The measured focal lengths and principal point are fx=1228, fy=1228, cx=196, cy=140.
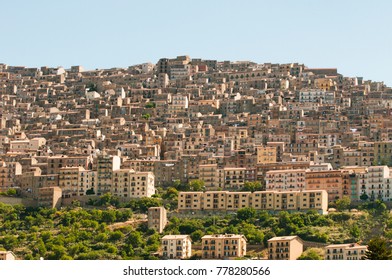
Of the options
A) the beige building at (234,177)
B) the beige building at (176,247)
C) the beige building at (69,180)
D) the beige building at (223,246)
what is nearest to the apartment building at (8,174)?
the beige building at (69,180)

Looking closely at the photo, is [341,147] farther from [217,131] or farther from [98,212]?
[98,212]

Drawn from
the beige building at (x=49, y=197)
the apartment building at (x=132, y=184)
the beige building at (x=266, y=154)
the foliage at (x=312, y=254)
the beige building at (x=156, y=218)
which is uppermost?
the beige building at (x=266, y=154)

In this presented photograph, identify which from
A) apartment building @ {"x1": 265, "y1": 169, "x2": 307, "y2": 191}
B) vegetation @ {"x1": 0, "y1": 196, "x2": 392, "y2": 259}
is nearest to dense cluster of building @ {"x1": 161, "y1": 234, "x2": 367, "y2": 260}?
vegetation @ {"x1": 0, "y1": 196, "x2": 392, "y2": 259}

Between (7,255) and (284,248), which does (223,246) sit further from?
(7,255)

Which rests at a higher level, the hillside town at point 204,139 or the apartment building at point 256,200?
the hillside town at point 204,139

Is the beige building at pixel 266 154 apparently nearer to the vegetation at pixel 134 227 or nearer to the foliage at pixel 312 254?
the vegetation at pixel 134 227

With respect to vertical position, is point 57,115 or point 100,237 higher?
point 57,115
